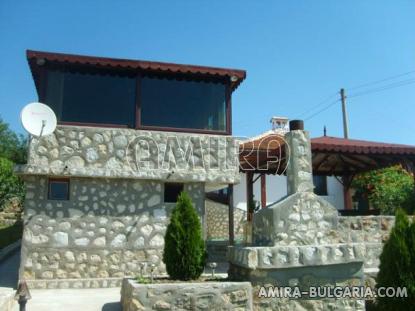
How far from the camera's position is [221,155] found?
1052 centimetres

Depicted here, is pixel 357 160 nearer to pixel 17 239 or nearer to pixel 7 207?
pixel 17 239

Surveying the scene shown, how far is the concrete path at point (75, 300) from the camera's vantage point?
7.06 m

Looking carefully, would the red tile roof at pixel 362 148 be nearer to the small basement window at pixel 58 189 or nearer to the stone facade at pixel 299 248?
the stone facade at pixel 299 248

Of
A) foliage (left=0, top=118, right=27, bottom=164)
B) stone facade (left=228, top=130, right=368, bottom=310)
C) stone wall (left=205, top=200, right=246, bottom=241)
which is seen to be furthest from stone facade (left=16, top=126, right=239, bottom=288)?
foliage (left=0, top=118, right=27, bottom=164)

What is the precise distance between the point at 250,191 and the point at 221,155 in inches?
226

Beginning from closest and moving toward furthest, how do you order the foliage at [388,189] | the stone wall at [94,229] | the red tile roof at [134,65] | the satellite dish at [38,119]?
the satellite dish at [38,119], the stone wall at [94,229], the red tile roof at [134,65], the foliage at [388,189]

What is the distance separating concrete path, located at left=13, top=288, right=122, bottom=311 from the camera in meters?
7.06

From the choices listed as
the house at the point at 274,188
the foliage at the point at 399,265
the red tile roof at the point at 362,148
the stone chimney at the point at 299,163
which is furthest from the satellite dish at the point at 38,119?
the house at the point at 274,188

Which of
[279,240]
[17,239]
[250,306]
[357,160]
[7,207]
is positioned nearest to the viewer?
[250,306]

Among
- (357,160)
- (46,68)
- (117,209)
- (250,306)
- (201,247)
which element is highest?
(46,68)

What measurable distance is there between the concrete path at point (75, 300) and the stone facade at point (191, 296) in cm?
130

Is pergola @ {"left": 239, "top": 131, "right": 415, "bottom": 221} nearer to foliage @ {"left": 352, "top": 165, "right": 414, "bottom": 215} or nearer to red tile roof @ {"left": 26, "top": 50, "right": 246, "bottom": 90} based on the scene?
foliage @ {"left": 352, "top": 165, "right": 414, "bottom": 215}

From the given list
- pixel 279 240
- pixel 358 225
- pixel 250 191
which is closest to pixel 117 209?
pixel 279 240

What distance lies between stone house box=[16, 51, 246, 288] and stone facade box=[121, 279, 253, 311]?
11.6 feet
